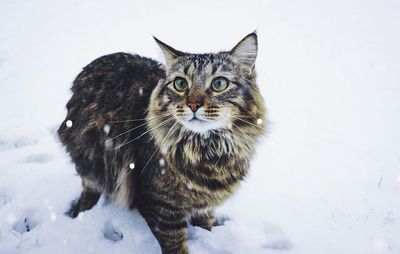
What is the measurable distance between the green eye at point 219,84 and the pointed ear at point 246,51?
0.79ft

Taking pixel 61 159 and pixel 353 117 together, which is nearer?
pixel 61 159

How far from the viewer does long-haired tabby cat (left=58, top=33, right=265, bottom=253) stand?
2.13m

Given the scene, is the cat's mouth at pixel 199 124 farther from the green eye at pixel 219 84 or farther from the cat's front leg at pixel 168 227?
the cat's front leg at pixel 168 227

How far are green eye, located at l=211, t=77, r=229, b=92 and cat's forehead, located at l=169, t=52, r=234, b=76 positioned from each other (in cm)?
6

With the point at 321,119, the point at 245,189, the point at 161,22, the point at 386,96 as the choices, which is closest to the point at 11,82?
the point at 161,22

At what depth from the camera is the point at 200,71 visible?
2152mm

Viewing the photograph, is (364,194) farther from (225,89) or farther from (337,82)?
(337,82)

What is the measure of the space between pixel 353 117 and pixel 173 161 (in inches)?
137

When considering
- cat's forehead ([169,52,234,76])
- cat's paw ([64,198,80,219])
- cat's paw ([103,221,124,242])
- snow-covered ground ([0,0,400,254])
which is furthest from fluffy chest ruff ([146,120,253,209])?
cat's paw ([64,198,80,219])

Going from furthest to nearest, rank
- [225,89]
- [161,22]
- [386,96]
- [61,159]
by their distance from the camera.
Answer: [161,22] < [386,96] < [61,159] < [225,89]

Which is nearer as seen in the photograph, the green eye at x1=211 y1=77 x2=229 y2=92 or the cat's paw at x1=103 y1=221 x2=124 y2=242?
the green eye at x1=211 y1=77 x2=229 y2=92

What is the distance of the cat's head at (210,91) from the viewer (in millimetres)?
2021

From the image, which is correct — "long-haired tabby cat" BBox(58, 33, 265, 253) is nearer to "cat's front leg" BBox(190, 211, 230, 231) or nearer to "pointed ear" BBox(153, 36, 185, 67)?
"pointed ear" BBox(153, 36, 185, 67)

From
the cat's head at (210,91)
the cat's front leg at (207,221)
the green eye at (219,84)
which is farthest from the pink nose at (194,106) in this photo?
the cat's front leg at (207,221)
